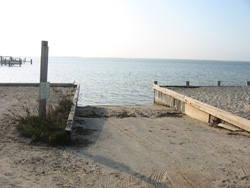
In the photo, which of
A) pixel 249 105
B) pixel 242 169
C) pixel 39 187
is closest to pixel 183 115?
pixel 249 105

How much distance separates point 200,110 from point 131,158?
17.0ft

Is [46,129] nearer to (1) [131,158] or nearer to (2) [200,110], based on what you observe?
(1) [131,158]

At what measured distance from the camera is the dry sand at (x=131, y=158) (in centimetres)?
431

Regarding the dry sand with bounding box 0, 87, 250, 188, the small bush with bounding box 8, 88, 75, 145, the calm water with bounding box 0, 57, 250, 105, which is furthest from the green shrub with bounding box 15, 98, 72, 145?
the calm water with bounding box 0, 57, 250, 105

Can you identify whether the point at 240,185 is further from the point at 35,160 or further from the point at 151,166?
the point at 35,160

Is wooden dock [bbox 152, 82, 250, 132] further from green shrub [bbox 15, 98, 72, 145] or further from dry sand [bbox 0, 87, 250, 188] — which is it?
green shrub [bbox 15, 98, 72, 145]

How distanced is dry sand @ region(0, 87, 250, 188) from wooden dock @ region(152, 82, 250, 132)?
0.41 meters

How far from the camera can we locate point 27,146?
575 centimetres

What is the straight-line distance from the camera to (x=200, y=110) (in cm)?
984

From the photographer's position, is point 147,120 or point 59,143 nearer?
point 59,143

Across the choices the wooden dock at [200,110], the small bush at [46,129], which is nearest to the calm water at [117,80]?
the wooden dock at [200,110]

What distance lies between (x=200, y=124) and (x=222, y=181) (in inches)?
183

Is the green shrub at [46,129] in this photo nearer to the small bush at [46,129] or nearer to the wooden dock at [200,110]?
the small bush at [46,129]

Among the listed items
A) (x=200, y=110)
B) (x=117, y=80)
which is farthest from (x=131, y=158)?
(x=117, y=80)
